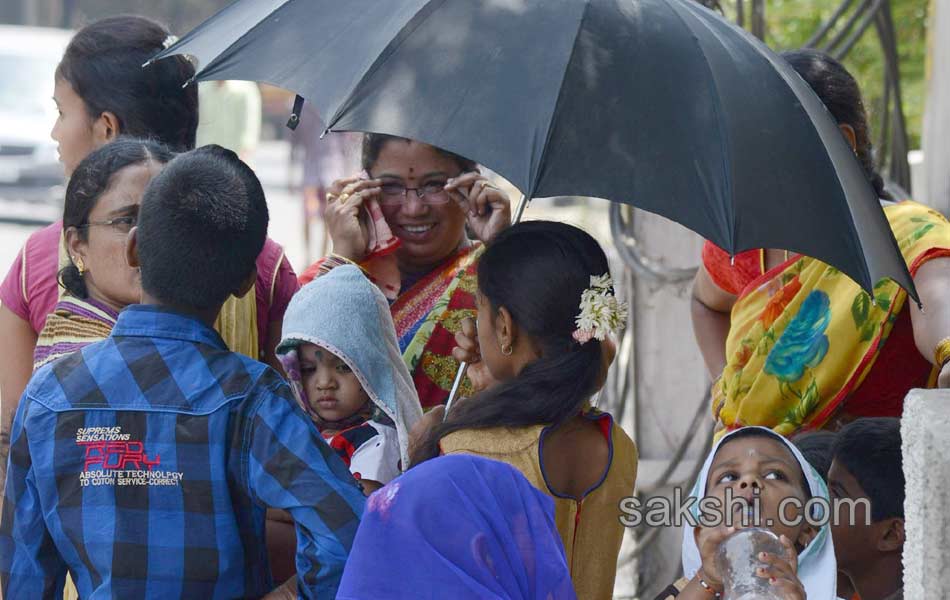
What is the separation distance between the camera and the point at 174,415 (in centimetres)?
235

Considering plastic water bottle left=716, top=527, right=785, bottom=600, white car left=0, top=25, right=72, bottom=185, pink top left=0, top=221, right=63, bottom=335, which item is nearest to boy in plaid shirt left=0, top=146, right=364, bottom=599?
plastic water bottle left=716, top=527, right=785, bottom=600

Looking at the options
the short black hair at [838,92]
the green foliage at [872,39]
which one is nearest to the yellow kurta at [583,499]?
the short black hair at [838,92]

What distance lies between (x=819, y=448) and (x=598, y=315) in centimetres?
75

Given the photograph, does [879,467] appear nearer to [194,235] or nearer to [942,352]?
[942,352]

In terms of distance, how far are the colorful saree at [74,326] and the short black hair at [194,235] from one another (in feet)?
1.46

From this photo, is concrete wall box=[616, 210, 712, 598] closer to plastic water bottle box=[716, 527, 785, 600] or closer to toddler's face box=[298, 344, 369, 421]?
toddler's face box=[298, 344, 369, 421]

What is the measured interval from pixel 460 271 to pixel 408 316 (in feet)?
0.55

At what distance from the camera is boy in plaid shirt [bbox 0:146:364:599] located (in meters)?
2.34

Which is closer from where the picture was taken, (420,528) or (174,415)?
(420,528)

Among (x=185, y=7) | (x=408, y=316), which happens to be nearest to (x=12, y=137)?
(x=185, y=7)

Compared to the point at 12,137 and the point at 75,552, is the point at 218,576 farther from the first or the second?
the point at 12,137

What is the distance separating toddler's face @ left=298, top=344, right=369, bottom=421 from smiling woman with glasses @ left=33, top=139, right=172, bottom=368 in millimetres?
464

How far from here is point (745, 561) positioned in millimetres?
2252

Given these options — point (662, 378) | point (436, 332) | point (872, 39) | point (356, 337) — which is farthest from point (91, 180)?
point (872, 39)
